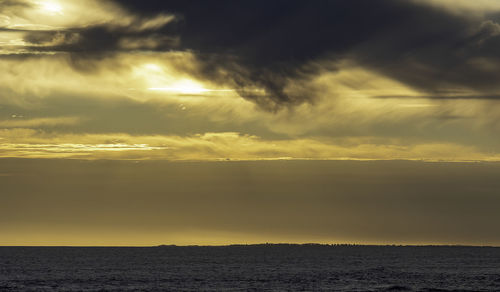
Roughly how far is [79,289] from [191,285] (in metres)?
21.1

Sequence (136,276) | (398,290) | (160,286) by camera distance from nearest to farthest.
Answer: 1. (398,290)
2. (160,286)
3. (136,276)

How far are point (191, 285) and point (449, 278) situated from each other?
→ 187 feet

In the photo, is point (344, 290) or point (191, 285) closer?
point (344, 290)

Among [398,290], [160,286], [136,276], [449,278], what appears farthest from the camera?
[136,276]

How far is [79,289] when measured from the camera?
436 ft

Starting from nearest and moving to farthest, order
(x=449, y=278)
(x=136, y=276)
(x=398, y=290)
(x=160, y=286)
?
(x=398, y=290)
(x=160, y=286)
(x=449, y=278)
(x=136, y=276)

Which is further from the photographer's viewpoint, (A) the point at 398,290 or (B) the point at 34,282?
(B) the point at 34,282

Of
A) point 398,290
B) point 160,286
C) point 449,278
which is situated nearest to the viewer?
point 398,290

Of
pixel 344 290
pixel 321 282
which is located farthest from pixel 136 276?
pixel 344 290

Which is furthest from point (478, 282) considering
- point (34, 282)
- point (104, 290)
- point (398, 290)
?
point (34, 282)

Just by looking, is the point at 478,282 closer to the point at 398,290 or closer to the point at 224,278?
the point at 398,290

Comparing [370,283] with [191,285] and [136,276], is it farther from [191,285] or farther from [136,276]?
[136,276]

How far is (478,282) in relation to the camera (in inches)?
5768

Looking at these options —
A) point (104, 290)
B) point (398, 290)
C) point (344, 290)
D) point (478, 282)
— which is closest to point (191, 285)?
point (104, 290)
